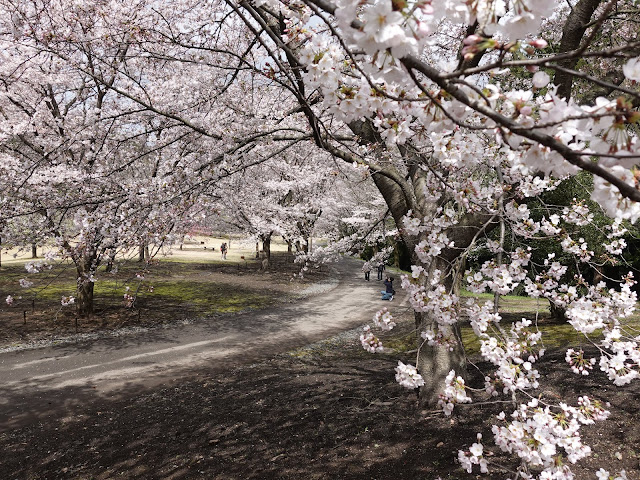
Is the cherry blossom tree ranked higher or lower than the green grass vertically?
higher

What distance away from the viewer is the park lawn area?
37.5 ft

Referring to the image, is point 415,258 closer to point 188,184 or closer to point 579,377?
point 579,377

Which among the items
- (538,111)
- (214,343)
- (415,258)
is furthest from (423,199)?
(214,343)

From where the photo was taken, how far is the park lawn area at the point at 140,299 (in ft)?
37.5

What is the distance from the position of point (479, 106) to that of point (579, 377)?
5.71 m

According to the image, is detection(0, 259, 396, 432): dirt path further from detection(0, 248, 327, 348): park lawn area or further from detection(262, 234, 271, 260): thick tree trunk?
detection(262, 234, 271, 260): thick tree trunk

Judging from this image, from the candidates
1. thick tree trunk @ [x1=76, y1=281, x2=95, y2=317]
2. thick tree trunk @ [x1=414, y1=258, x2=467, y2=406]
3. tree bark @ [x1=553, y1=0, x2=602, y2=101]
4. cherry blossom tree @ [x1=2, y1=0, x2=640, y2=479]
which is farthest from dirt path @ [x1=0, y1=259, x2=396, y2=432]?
tree bark @ [x1=553, y1=0, x2=602, y2=101]

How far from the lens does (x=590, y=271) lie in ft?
46.1

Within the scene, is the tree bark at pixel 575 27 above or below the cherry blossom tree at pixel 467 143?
above

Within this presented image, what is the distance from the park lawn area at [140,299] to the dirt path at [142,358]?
119 cm

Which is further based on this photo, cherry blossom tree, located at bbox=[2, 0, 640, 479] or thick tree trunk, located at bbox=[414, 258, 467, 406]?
thick tree trunk, located at bbox=[414, 258, 467, 406]

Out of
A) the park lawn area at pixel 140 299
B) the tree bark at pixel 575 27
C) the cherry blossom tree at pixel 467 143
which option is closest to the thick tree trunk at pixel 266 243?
the park lawn area at pixel 140 299

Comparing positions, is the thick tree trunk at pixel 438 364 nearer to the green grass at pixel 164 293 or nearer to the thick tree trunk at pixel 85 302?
the green grass at pixel 164 293

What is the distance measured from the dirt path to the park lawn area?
3.89 ft
